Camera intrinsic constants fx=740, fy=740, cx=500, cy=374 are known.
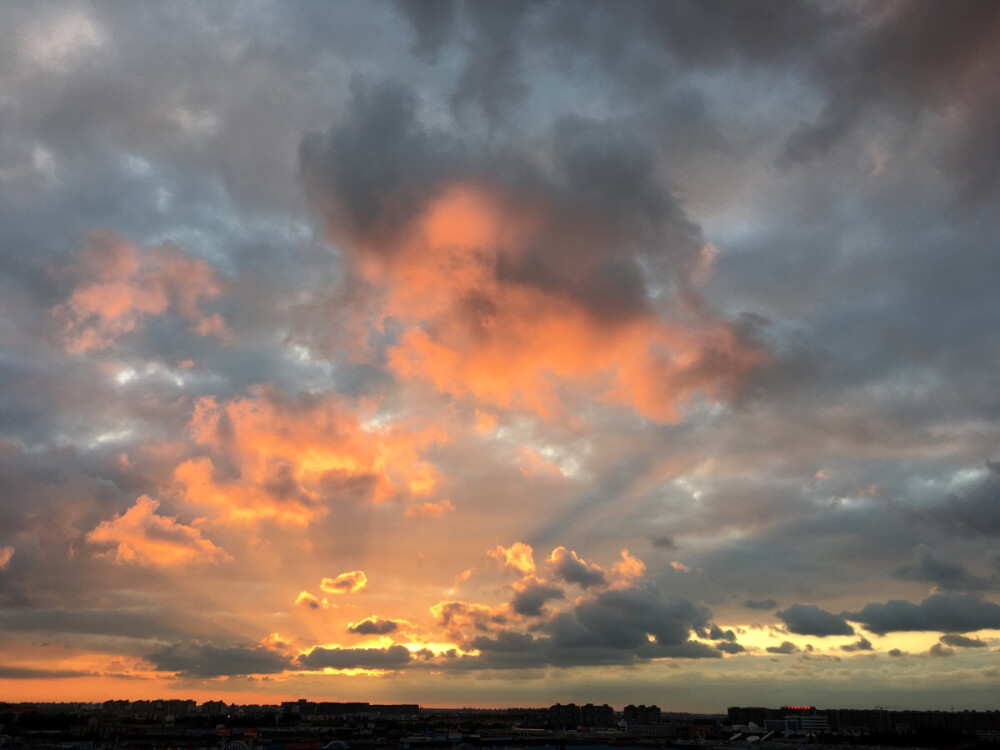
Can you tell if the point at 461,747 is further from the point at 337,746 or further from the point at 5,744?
the point at 5,744

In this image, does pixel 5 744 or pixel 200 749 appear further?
pixel 200 749

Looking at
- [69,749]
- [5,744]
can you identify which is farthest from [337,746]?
[5,744]

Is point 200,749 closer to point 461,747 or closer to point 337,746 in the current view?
point 337,746

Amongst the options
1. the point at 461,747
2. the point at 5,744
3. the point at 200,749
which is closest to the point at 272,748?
the point at 200,749

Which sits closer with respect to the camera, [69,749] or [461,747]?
[461,747]

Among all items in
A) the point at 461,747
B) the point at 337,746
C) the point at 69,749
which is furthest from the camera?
the point at 69,749

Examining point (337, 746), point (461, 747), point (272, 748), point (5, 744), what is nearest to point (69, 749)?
point (5, 744)

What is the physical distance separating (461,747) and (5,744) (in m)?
124

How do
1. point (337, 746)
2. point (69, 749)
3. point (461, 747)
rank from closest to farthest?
point (461, 747) → point (337, 746) → point (69, 749)

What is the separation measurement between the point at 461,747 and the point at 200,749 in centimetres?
9523

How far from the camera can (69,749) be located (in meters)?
190

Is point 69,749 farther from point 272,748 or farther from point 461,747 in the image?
point 461,747

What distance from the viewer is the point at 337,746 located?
178 m

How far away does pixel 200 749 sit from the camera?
199625mm
